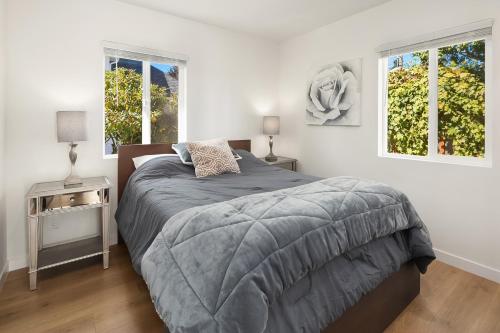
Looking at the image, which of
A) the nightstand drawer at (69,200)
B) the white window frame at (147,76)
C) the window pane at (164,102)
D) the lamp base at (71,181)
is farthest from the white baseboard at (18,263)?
the window pane at (164,102)

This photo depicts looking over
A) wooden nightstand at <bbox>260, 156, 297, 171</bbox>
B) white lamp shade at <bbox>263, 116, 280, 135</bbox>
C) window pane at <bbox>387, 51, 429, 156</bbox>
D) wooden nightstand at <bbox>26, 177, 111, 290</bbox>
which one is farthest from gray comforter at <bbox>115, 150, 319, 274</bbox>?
window pane at <bbox>387, 51, 429, 156</bbox>

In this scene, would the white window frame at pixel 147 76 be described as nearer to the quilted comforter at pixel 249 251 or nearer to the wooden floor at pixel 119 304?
the wooden floor at pixel 119 304

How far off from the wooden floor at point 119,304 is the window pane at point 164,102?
4.96ft

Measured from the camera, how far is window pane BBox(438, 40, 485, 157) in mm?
2459

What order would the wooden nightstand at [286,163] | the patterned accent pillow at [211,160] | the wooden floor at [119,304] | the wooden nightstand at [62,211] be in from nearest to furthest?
the wooden floor at [119,304], the wooden nightstand at [62,211], the patterned accent pillow at [211,160], the wooden nightstand at [286,163]

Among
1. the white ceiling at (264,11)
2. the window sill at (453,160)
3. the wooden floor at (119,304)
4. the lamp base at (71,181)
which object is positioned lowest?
the wooden floor at (119,304)

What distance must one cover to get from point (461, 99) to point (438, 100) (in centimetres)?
18

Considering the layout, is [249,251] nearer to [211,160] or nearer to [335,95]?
[211,160]

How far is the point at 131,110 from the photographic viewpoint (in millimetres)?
3113

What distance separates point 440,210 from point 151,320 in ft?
8.43

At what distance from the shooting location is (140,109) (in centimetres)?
316

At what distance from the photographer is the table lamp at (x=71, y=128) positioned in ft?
7.77

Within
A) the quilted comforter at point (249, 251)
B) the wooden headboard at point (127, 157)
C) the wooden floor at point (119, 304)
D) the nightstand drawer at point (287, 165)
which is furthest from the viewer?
the nightstand drawer at point (287, 165)

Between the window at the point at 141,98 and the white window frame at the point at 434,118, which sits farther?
the window at the point at 141,98
